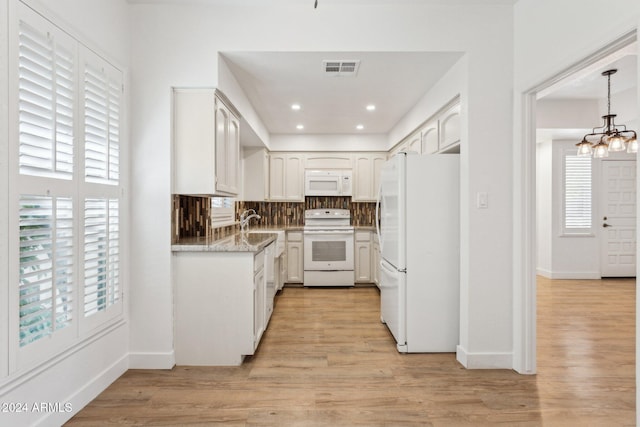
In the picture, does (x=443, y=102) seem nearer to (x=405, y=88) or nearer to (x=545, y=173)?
(x=405, y=88)

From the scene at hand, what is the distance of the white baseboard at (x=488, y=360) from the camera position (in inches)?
97.7

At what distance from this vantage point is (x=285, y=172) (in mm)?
5430

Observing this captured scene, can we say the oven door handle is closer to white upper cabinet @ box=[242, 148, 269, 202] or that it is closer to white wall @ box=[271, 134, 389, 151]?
white upper cabinet @ box=[242, 148, 269, 202]

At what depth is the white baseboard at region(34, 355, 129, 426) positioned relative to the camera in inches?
68.4

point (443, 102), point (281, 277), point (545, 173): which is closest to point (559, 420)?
point (443, 102)

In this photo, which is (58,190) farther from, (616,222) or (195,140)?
(616,222)

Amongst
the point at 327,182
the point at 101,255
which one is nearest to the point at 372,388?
the point at 101,255

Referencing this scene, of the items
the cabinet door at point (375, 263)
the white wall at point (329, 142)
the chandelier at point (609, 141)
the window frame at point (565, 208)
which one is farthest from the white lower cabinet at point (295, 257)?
the window frame at point (565, 208)

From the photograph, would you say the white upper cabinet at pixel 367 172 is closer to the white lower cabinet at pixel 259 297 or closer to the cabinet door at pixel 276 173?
the cabinet door at pixel 276 173

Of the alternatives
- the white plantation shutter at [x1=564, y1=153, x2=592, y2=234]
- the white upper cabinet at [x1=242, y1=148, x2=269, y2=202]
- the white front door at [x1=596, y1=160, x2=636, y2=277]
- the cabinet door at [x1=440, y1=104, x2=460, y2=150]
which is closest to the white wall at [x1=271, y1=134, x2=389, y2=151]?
the white upper cabinet at [x1=242, y1=148, x2=269, y2=202]

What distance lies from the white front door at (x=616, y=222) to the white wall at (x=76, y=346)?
697 cm

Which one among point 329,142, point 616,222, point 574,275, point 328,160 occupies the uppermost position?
point 329,142

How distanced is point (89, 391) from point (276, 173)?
12.7 feet

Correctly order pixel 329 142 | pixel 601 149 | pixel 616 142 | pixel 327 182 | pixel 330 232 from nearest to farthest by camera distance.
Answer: pixel 616 142, pixel 601 149, pixel 330 232, pixel 327 182, pixel 329 142
